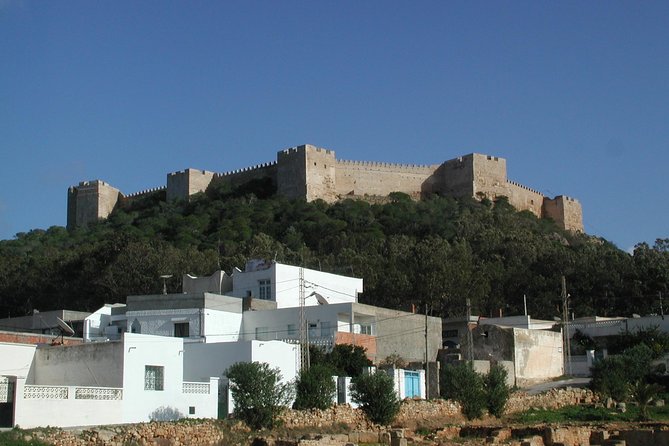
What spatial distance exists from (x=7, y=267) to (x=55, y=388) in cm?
4593

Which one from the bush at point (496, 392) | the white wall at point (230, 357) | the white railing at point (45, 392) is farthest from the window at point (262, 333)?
the white railing at point (45, 392)

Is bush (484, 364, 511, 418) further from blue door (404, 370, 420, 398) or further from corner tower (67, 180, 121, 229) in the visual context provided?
corner tower (67, 180, 121, 229)

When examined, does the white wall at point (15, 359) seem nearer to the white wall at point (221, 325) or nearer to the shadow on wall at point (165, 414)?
the shadow on wall at point (165, 414)

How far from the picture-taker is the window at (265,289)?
42.2 meters

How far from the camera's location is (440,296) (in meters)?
50.9

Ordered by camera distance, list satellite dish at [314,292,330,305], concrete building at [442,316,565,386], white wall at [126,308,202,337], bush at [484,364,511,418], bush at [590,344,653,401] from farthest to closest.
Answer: satellite dish at [314,292,330,305], concrete building at [442,316,565,386], white wall at [126,308,202,337], bush at [590,344,653,401], bush at [484,364,511,418]

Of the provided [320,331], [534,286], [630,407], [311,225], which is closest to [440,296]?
[534,286]

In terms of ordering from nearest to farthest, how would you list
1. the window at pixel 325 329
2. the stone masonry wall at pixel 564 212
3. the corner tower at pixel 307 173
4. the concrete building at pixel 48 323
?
the window at pixel 325 329
the concrete building at pixel 48 323
the corner tower at pixel 307 173
the stone masonry wall at pixel 564 212

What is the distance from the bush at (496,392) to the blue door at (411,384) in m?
3.00

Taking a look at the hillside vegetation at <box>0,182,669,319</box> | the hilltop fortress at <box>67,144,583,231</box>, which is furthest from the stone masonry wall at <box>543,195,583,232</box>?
the hillside vegetation at <box>0,182,669,319</box>

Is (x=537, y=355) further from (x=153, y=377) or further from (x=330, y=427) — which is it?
(x=153, y=377)

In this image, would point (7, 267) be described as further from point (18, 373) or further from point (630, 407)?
point (630, 407)

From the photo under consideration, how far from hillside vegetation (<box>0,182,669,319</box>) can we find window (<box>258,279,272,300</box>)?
26.0 ft

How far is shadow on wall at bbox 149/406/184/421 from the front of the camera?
2566 centimetres
